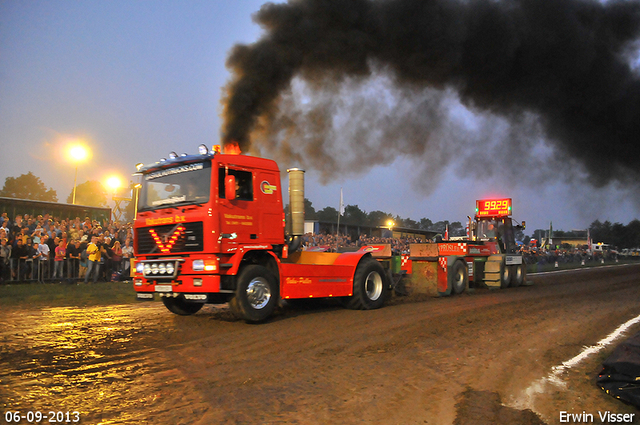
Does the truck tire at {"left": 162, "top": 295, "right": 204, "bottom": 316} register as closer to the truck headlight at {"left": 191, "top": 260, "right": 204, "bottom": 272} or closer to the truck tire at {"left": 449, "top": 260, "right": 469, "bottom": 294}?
the truck headlight at {"left": 191, "top": 260, "right": 204, "bottom": 272}

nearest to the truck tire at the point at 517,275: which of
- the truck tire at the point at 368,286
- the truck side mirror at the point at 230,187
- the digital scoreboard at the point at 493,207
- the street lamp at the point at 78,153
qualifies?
the digital scoreboard at the point at 493,207

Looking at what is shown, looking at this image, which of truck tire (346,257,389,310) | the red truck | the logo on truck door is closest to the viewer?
the red truck

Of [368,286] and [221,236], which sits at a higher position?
[221,236]

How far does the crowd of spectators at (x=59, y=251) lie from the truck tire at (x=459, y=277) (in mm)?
11306

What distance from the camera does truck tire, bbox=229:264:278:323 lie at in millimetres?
8016

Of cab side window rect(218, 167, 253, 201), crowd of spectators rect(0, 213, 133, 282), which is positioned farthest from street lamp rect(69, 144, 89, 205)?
cab side window rect(218, 167, 253, 201)

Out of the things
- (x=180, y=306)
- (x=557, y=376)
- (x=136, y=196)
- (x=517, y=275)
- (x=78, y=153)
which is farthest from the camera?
(x=78, y=153)

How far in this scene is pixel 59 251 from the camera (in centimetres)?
1516

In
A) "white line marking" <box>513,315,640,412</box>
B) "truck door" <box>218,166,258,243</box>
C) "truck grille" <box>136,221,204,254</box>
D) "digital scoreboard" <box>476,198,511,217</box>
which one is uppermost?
"digital scoreboard" <box>476,198,511,217</box>

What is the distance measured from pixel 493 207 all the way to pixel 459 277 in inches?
216

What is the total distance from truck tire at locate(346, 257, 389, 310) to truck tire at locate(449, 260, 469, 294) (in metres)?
3.97

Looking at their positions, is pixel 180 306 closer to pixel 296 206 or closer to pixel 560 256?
pixel 296 206

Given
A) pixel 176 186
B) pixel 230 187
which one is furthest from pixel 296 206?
pixel 176 186

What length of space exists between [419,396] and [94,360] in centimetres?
396
